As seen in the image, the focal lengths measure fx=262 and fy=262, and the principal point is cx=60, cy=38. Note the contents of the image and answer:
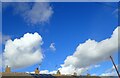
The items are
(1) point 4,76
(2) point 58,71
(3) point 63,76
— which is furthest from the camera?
(2) point 58,71

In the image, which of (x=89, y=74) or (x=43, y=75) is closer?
(x=43, y=75)

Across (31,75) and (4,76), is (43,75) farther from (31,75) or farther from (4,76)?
(4,76)

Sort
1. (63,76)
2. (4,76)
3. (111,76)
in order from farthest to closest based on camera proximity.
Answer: (111,76)
(63,76)
(4,76)

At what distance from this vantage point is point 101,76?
106 metres

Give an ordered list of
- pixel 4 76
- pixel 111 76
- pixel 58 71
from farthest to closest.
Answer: pixel 111 76
pixel 58 71
pixel 4 76

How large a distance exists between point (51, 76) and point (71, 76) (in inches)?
372

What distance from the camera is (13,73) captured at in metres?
84.1

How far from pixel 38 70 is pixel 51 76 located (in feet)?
28.5

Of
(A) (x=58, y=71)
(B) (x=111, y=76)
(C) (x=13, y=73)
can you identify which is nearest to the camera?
(C) (x=13, y=73)

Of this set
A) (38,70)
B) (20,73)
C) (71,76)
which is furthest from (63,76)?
(20,73)

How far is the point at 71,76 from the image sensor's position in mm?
95562

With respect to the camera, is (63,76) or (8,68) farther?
(63,76)

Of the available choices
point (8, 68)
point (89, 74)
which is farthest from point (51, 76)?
point (89, 74)

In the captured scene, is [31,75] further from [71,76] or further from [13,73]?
[71,76]
